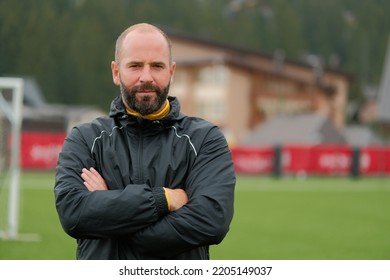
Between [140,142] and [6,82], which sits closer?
[140,142]

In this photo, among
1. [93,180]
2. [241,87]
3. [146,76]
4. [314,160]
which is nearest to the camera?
[146,76]

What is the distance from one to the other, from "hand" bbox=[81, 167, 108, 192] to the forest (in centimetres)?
784

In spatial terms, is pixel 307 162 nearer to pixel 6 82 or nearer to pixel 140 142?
pixel 6 82

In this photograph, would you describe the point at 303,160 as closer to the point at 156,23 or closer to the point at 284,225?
the point at 156,23

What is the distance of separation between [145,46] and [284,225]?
12393mm

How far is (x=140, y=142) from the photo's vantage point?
10.9ft

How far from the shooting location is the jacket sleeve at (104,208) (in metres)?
3.28

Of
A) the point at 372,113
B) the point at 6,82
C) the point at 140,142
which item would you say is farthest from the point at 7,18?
the point at 372,113

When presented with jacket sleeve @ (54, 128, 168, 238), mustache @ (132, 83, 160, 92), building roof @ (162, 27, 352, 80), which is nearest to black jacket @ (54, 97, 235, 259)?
jacket sleeve @ (54, 128, 168, 238)

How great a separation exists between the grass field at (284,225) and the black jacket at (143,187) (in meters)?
6.87

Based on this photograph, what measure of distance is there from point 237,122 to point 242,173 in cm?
2342

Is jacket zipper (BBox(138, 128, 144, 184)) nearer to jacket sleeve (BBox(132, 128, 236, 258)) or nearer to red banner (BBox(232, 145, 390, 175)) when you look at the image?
jacket sleeve (BBox(132, 128, 236, 258))

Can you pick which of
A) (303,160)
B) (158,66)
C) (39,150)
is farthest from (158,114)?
(303,160)

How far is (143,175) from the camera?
10.9 feet
